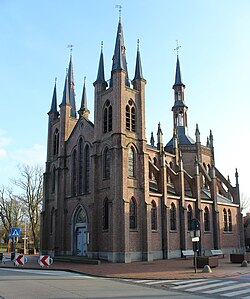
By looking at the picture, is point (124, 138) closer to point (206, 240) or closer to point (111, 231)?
point (111, 231)

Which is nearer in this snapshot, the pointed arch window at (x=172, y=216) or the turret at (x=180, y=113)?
the pointed arch window at (x=172, y=216)

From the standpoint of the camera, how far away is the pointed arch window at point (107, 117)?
33.1m

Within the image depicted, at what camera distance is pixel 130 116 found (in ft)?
109

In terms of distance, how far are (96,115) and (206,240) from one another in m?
18.6

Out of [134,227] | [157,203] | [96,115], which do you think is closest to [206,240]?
[157,203]

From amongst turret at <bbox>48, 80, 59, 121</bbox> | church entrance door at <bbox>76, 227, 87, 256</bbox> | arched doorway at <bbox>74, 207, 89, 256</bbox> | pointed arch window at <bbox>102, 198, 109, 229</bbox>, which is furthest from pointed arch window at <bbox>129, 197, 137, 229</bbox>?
turret at <bbox>48, 80, 59, 121</bbox>

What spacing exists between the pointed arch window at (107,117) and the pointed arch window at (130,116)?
1.58 m

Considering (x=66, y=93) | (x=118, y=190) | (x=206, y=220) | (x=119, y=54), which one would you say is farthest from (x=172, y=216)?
(x=66, y=93)

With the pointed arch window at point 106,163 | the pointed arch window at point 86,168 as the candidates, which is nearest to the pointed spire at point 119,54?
the pointed arch window at point 106,163

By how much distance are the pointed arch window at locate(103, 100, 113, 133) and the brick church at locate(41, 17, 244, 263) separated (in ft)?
0.31

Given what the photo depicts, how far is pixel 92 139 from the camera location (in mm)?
34844

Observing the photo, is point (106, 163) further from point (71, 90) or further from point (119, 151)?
point (71, 90)

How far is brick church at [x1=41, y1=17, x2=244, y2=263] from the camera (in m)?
30.6

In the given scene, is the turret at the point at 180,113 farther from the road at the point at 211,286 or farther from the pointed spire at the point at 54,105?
the road at the point at 211,286
